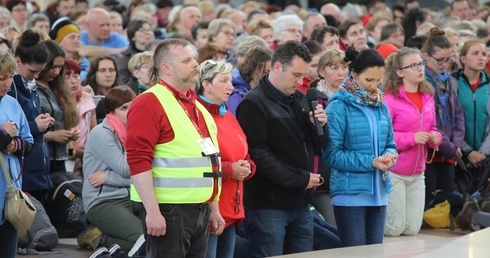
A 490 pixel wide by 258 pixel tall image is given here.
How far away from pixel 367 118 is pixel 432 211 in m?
3.31

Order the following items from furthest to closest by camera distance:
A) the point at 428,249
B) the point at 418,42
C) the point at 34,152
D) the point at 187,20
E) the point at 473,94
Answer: the point at 187,20 < the point at 418,42 < the point at 473,94 < the point at 34,152 < the point at 428,249

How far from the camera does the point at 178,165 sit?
689 cm

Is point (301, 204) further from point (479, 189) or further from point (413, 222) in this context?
point (479, 189)

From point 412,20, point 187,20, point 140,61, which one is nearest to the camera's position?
point 140,61

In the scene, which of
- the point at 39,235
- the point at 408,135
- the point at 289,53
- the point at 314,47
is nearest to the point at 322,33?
the point at 314,47

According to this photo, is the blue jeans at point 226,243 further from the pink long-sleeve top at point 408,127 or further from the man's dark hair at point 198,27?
the man's dark hair at point 198,27

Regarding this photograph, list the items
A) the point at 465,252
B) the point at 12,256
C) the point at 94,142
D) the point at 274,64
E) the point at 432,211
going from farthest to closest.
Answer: the point at 432,211, the point at 94,142, the point at 274,64, the point at 12,256, the point at 465,252

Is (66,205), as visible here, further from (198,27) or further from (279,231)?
(198,27)

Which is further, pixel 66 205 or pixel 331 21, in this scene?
pixel 331 21

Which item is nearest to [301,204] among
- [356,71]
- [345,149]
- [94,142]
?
[345,149]

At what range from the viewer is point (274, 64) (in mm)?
8609

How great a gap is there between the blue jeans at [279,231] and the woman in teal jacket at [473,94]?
13.6ft

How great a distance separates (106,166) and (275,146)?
176cm

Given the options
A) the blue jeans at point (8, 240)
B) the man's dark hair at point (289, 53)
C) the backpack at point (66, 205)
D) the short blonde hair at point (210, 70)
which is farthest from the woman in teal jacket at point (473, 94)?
the blue jeans at point (8, 240)
